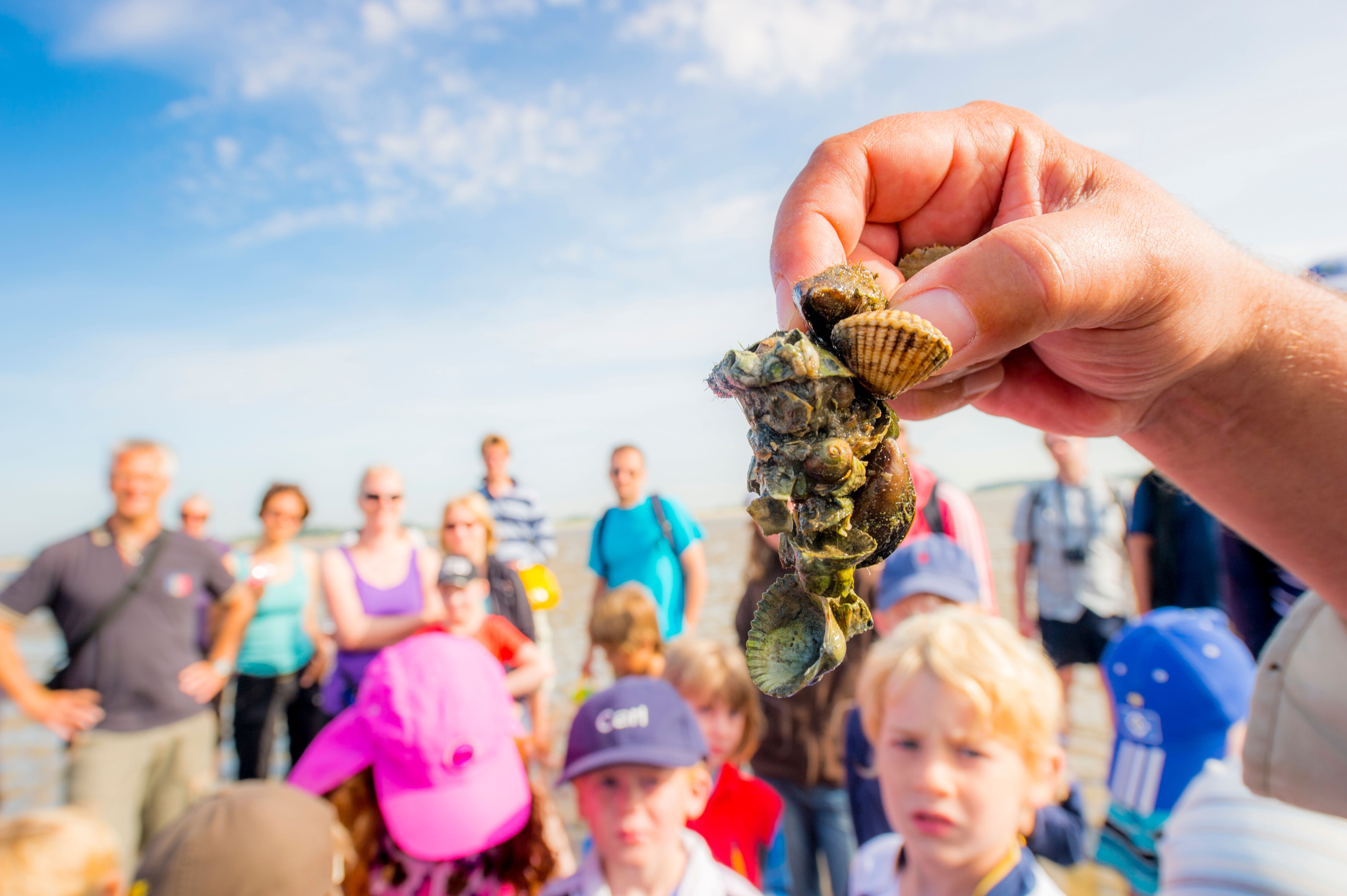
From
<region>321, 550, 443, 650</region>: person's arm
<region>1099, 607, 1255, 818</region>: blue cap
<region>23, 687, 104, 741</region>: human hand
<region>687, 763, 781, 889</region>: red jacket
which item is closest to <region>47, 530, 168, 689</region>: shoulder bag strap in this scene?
<region>23, 687, 104, 741</region>: human hand

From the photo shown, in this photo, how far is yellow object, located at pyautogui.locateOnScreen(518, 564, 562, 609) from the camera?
8.25 m

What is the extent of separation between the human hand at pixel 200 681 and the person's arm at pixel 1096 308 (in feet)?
22.2

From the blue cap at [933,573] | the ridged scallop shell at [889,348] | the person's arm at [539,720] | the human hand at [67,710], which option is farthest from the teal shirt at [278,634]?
the ridged scallop shell at [889,348]

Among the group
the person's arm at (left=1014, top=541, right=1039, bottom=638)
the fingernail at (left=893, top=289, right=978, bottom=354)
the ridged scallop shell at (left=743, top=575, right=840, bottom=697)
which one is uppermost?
the fingernail at (left=893, top=289, right=978, bottom=354)

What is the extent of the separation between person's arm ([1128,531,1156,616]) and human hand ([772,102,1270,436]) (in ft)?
17.7

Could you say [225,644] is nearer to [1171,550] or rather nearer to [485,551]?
[485,551]

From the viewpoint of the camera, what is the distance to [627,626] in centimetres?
599

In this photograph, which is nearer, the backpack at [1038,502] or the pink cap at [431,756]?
the pink cap at [431,756]

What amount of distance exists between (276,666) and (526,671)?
306 centimetres

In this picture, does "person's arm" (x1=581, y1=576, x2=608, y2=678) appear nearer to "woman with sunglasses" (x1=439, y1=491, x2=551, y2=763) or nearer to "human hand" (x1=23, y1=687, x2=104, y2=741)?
"woman with sunglasses" (x1=439, y1=491, x2=551, y2=763)

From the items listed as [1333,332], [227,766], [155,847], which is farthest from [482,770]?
[227,766]

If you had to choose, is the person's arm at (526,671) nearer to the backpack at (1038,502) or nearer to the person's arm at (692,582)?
the person's arm at (692,582)

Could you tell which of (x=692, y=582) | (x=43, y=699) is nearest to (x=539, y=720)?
(x=692, y=582)

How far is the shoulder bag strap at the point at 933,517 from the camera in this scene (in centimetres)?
509
